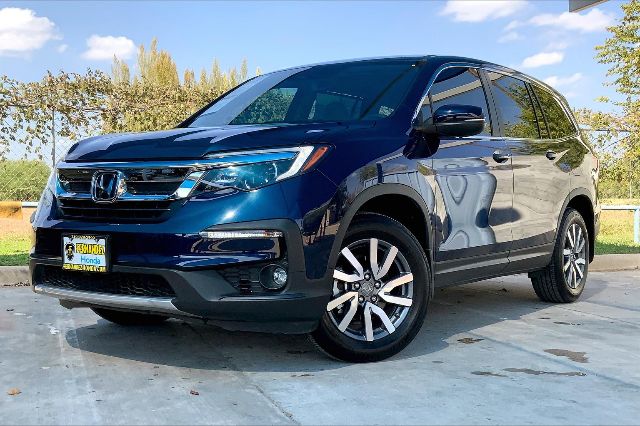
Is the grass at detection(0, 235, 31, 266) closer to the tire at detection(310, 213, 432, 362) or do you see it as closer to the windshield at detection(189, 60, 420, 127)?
the windshield at detection(189, 60, 420, 127)

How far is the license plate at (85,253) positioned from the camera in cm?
407

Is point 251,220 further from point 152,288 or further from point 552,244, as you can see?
point 552,244

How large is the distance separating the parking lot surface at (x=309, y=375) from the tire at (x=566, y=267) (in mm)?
600

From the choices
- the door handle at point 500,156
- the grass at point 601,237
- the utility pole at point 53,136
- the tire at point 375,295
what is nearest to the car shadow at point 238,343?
the tire at point 375,295

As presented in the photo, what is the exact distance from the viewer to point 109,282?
417 cm

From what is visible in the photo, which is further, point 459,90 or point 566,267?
point 566,267

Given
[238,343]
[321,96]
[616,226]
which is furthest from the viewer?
[616,226]

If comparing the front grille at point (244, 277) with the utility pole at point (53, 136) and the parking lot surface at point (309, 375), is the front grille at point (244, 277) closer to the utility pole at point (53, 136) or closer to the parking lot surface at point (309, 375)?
the parking lot surface at point (309, 375)

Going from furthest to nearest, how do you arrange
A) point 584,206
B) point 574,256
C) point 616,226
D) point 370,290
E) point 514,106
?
point 616,226 < point 584,206 < point 574,256 < point 514,106 < point 370,290

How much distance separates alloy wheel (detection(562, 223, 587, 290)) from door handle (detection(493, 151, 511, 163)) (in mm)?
1372

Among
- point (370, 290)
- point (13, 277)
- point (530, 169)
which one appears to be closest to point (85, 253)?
point (370, 290)

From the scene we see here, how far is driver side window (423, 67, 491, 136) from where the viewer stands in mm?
5134

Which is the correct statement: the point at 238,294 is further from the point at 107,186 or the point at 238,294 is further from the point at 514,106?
the point at 514,106

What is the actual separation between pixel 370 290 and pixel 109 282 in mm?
1401
